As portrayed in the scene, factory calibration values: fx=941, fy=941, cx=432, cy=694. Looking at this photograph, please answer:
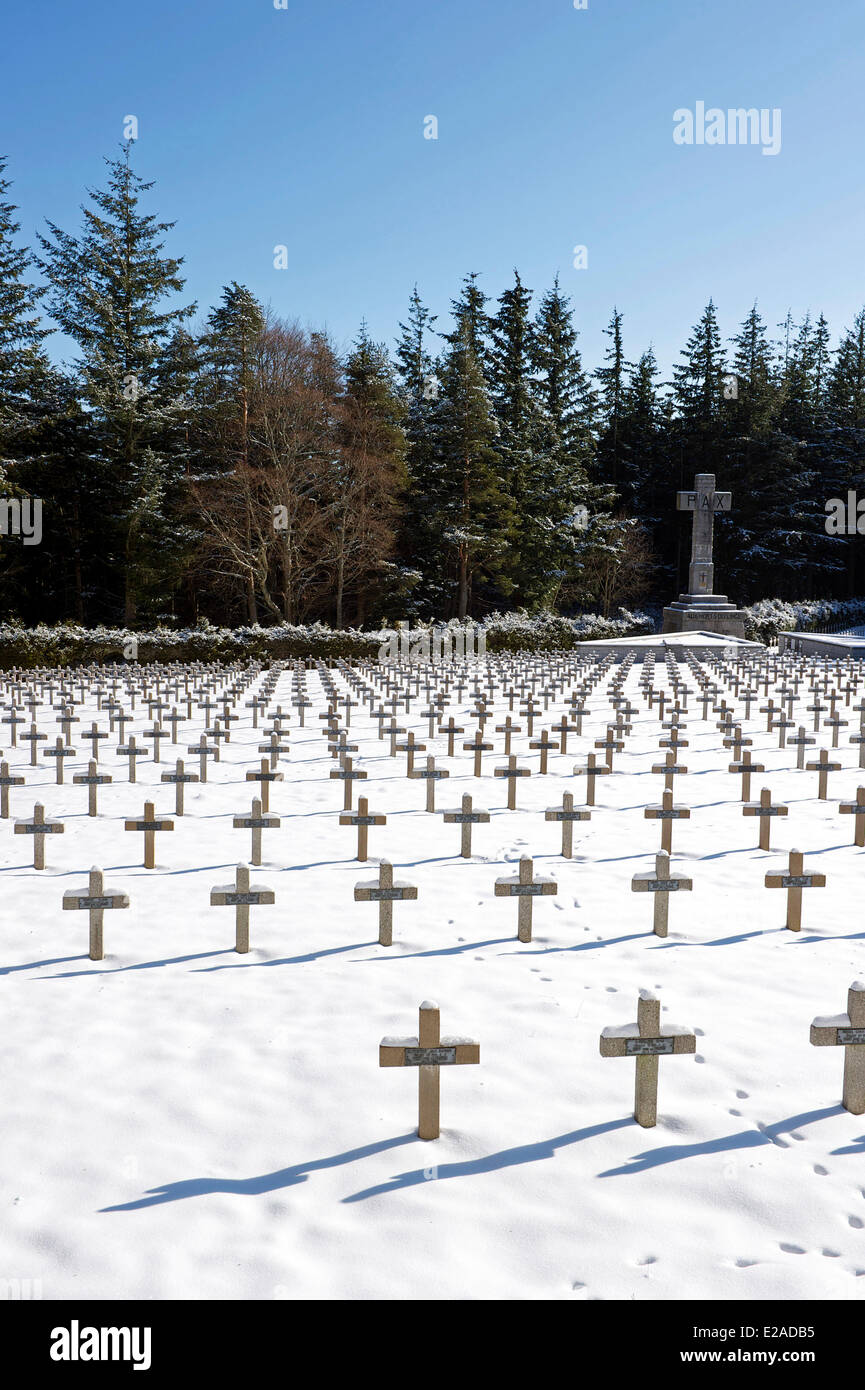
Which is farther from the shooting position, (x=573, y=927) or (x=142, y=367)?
(x=142, y=367)

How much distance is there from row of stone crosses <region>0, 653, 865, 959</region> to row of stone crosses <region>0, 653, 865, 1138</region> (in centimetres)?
2

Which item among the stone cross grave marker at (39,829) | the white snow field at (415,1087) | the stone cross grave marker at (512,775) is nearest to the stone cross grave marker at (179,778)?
the white snow field at (415,1087)

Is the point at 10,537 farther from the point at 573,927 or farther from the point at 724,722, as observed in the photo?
the point at 573,927

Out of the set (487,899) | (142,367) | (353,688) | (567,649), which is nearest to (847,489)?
(567,649)

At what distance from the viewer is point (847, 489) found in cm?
5678

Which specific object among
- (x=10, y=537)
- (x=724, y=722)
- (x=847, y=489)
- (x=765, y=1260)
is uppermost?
(x=847, y=489)

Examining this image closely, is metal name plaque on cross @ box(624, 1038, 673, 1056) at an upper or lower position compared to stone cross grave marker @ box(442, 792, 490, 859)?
lower

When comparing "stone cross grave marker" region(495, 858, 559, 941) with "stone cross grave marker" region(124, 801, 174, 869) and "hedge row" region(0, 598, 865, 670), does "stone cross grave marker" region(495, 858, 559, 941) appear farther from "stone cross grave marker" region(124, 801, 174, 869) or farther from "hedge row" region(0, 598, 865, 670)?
"hedge row" region(0, 598, 865, 670)

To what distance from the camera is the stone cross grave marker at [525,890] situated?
6070 mm

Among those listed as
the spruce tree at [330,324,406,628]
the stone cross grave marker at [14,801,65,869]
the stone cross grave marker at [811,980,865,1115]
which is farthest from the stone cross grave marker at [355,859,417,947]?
the spruce tree at [330,324,406,628]

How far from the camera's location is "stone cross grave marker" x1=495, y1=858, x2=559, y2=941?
607 cm

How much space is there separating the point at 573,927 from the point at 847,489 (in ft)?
189

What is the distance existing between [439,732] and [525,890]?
8522 mm

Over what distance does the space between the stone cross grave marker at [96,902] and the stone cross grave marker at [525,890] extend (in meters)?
2.40
